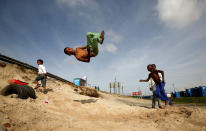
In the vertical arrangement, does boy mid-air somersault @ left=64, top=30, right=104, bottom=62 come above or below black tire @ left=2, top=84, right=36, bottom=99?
above

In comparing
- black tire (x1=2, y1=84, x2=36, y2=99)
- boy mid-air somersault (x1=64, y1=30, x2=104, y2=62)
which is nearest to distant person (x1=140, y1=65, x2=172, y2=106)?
boy mid-air somersault (x1=64, y1=30, x2=104, y2=62)

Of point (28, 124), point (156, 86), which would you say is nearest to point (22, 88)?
point (28, 124)

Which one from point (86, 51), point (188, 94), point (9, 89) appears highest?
point (86, 51)

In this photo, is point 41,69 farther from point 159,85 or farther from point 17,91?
point 159,85

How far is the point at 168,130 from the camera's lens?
262 centimetres

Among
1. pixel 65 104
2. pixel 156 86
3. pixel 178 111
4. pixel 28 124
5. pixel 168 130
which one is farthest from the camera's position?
pixel 156 86

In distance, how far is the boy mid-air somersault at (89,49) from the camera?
4.83 m

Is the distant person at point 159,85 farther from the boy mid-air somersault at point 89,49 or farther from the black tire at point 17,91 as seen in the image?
the black tire at point 17,91

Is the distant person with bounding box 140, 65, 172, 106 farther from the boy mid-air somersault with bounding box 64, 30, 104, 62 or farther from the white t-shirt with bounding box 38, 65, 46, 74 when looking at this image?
the white t-shirt with bounding box 38, 65, 46, 74

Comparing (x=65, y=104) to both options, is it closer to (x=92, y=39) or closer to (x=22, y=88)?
(x=22, y=88)

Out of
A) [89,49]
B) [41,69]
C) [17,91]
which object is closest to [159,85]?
[89,49]

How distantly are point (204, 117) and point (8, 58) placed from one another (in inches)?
453

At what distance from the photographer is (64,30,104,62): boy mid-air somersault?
15.8 ft

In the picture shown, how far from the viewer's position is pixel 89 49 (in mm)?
5098
